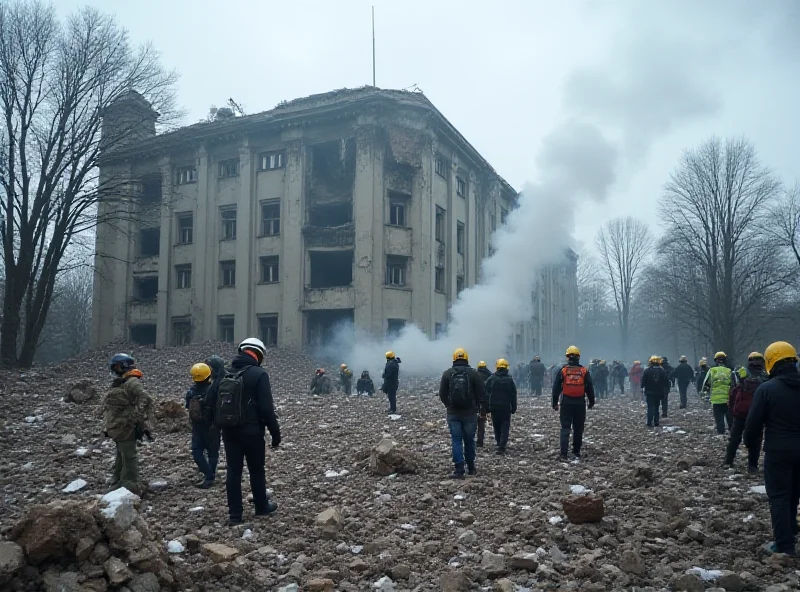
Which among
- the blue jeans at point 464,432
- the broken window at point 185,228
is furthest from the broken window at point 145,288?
the blue jeans at point 464,432

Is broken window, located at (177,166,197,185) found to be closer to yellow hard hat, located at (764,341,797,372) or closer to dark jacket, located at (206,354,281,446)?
dark jacket, located at (206,354,281,446)

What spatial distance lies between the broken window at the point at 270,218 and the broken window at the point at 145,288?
8.44 metres

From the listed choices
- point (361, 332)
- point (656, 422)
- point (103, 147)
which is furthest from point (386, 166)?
point (656, 422)

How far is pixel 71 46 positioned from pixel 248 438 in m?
20.5

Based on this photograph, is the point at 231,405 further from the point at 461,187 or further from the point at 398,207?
the point at 461,187

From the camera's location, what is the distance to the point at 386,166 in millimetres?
29109

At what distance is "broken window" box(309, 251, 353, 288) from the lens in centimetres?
3031

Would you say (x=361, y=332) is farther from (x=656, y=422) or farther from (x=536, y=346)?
(x=536, y=346)

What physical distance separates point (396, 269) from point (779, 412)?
24.6 metres

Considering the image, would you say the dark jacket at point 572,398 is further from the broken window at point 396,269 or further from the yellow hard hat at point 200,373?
the broken window at point 396,269

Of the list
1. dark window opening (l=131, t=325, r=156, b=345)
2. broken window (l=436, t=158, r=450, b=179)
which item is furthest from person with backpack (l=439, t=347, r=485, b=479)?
dark window opening (l=131, t=325, r=156, b=345)

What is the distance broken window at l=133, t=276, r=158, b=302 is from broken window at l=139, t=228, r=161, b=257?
1.63 m

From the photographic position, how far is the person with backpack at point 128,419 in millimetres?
7391

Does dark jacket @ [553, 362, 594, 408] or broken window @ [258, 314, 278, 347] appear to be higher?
broken window @ [258, 314, 278, 347]
